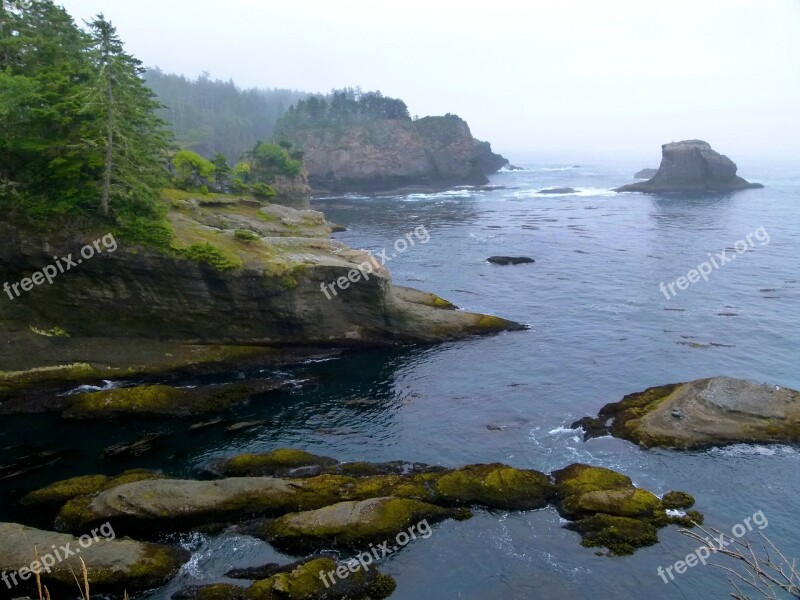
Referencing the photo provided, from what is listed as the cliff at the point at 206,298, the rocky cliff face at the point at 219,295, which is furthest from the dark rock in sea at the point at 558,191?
the rocky cliff face at the point at 219,295

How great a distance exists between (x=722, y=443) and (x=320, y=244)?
3378 cm

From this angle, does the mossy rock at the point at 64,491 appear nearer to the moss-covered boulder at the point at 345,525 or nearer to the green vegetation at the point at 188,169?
the moss-covered boulder at the point at 345,525

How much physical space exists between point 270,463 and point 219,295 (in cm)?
1744

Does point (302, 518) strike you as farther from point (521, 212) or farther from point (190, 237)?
point (521, 212)

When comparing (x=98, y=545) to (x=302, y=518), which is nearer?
(x=98, y=545)

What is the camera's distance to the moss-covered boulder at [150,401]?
3669 cm

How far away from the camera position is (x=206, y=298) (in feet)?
147

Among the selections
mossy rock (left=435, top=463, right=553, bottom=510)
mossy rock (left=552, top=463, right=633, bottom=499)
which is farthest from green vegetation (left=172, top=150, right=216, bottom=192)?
mossy rock (left=552, top=463, right=633, bottom=499)

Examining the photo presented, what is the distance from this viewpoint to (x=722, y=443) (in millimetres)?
32750

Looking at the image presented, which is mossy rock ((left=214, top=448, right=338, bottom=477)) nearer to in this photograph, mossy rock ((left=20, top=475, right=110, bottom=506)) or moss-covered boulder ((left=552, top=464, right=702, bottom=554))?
mossy rock ((left=20, top=475, right=110, bottom=506))

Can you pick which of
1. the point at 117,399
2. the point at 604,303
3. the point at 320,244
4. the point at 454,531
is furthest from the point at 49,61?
the point at 604,303
